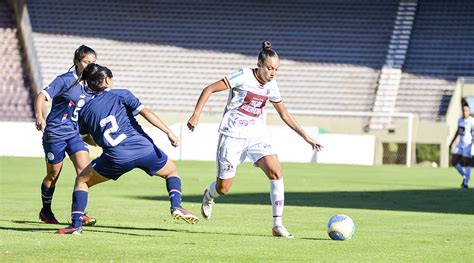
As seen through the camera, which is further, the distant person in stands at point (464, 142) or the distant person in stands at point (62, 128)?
the distant person in stands at point (464, 142)

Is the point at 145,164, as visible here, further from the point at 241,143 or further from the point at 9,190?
the point at 9,190

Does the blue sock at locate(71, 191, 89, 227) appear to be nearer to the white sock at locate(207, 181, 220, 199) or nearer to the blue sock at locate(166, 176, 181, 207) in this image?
the blue sock at locate(166, 176, 181, 207)

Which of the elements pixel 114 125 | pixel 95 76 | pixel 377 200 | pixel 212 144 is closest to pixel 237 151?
pixel 114 125

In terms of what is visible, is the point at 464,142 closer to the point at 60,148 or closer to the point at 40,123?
the point at 60,148

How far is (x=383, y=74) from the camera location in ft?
147

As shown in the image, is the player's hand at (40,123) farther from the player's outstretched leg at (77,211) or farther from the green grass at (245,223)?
the player's outstretched leg at (77,211)

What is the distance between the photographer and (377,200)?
19906 mm

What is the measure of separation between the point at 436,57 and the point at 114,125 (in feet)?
120

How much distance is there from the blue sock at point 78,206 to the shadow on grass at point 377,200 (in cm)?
753

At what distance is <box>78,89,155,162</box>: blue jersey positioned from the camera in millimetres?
10641

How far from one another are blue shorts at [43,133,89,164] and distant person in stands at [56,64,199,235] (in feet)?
6.03

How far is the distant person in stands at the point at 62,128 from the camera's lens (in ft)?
40.2

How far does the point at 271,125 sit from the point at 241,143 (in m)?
31.0

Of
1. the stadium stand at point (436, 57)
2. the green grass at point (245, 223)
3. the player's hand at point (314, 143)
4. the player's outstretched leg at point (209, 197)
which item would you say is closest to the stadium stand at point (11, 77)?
the stadium stand at point (436, 57)
